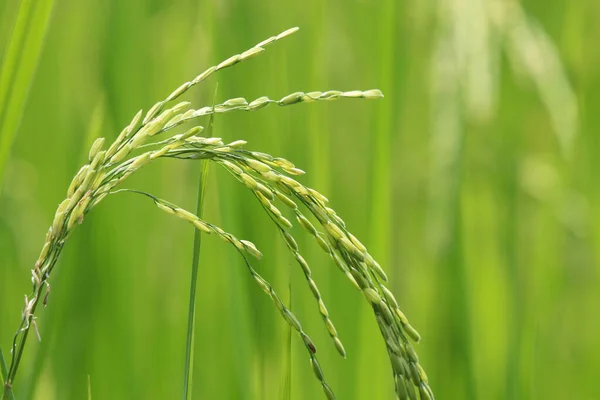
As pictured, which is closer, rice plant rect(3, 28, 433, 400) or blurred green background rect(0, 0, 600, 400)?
rice plant rect(3, 28, 433, 400)

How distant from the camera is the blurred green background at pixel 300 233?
44.4 inches

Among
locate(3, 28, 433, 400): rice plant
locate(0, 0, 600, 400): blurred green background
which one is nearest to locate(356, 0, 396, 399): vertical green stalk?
locate(0, 0, 600, 400): blurred green background

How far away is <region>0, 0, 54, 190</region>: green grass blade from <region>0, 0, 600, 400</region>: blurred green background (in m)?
0.25

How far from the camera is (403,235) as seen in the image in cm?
162

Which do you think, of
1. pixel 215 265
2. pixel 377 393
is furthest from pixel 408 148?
pixel 377 393

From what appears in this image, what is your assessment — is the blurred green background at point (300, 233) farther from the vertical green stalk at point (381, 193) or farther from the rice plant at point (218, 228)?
the rice plant at point (218, 228)

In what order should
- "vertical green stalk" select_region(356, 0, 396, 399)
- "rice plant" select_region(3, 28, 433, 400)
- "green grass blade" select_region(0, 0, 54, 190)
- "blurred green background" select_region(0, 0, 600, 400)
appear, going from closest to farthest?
"rice plant" select_region(3, 28, 433, 400), "green grass blade" select_region(0, 0, 54, 190), "vertical green stalk" select_region(356, 0, 396, 399), "blurred green background" select_region(0, 0, 600, 400)

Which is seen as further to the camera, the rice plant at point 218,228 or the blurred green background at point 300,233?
the blurred green background at point 300,233

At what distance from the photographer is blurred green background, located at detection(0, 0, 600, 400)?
1.13 m

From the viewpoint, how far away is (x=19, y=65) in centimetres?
72

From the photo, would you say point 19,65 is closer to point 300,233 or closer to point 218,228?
point 218,228

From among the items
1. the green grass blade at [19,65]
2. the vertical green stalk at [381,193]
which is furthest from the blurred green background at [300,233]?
the green grass blade at [19,65]

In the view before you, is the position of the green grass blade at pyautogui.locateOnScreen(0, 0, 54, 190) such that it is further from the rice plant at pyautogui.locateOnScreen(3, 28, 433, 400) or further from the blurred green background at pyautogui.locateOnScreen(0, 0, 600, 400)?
the blurred green background at pyautogui.locateOnScreen(0, 0, 600, 400)

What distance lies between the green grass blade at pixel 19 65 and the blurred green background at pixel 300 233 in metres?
0.25
